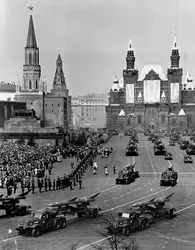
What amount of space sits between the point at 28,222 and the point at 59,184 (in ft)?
51.3

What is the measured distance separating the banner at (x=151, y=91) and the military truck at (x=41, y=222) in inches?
5229

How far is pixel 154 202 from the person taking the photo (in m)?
28.7

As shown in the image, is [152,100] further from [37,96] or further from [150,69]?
[37,96]

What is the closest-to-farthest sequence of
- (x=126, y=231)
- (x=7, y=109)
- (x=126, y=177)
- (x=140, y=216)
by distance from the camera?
(x=126, y=231) → (x=140, y=216) → (x=126, y=177) → (x=7, y=109)

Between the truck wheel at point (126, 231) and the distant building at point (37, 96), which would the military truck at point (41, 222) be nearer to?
the truck wheel at point (126, 231)

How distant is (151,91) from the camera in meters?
158

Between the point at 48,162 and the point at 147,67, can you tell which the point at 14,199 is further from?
the point at 147,67

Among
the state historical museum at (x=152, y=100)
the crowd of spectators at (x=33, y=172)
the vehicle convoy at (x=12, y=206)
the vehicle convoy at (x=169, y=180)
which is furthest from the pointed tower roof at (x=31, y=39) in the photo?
the vehicle convoy at (x=12, y=206)

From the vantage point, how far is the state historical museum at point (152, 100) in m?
154

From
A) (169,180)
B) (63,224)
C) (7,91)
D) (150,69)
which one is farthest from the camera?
(7,91)

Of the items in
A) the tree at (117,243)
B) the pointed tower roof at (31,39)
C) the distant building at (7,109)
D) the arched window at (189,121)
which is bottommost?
the tree at (117,243)

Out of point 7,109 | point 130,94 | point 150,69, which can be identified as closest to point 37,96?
point 7,109

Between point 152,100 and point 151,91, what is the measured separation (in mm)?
2728

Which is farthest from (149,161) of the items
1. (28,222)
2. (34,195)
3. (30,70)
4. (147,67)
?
(147,67)
